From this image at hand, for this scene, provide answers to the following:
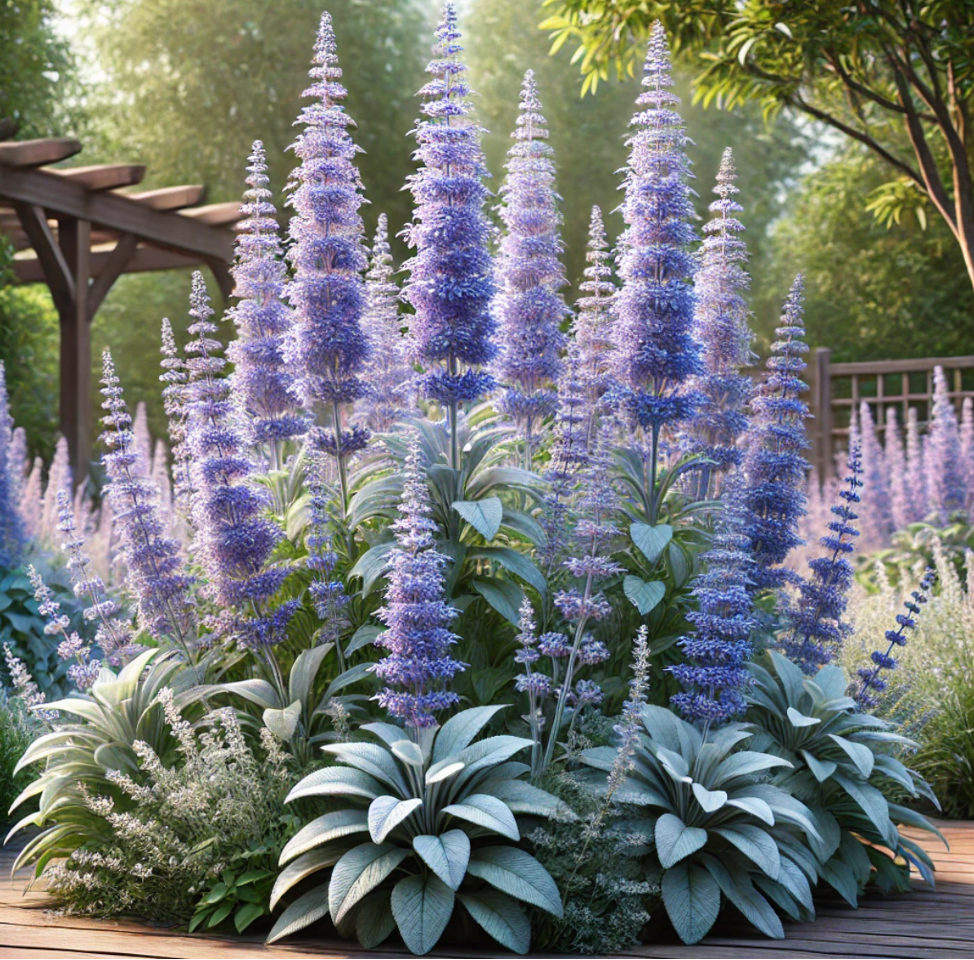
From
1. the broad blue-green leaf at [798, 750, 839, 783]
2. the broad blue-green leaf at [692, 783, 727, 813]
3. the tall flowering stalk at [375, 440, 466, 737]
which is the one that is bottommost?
the broad blue-green leaf at [692, 783, 727, 813]

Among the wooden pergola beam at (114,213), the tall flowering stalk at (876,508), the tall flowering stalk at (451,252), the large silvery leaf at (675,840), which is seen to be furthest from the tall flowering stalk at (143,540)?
the tall flowering stalk at (876,508)

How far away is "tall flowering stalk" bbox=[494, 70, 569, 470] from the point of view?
3.70 meters

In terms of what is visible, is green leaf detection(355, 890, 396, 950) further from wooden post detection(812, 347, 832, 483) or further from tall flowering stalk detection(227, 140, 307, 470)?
wooden post detection(812, 347, 832, 483)

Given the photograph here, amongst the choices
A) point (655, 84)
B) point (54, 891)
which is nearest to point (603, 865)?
point (54, 891)

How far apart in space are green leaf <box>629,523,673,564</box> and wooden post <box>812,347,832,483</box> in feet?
28.3

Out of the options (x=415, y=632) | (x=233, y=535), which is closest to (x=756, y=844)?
(x=415, y=632)

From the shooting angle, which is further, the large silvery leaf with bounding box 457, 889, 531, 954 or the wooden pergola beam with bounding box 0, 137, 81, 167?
the wooden pergola beam with bounding box 0, 137, 81, 167

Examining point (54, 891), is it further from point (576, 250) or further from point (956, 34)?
Result: point (576, 250)

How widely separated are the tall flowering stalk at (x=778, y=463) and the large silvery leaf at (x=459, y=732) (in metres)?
1.24

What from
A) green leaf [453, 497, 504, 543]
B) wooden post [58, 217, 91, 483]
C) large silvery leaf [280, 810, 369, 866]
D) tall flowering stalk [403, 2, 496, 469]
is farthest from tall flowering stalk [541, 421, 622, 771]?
wooden post [58, 217, 91, 483]

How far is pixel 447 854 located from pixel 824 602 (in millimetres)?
1702

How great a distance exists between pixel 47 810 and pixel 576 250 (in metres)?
15.7

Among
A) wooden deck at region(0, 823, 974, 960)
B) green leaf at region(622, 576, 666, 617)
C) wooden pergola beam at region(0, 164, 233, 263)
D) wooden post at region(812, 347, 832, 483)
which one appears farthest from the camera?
wooden post at region(812, 347, 832, 483)

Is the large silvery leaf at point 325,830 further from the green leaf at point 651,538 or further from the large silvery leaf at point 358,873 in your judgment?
the green leaf at point 651,538
